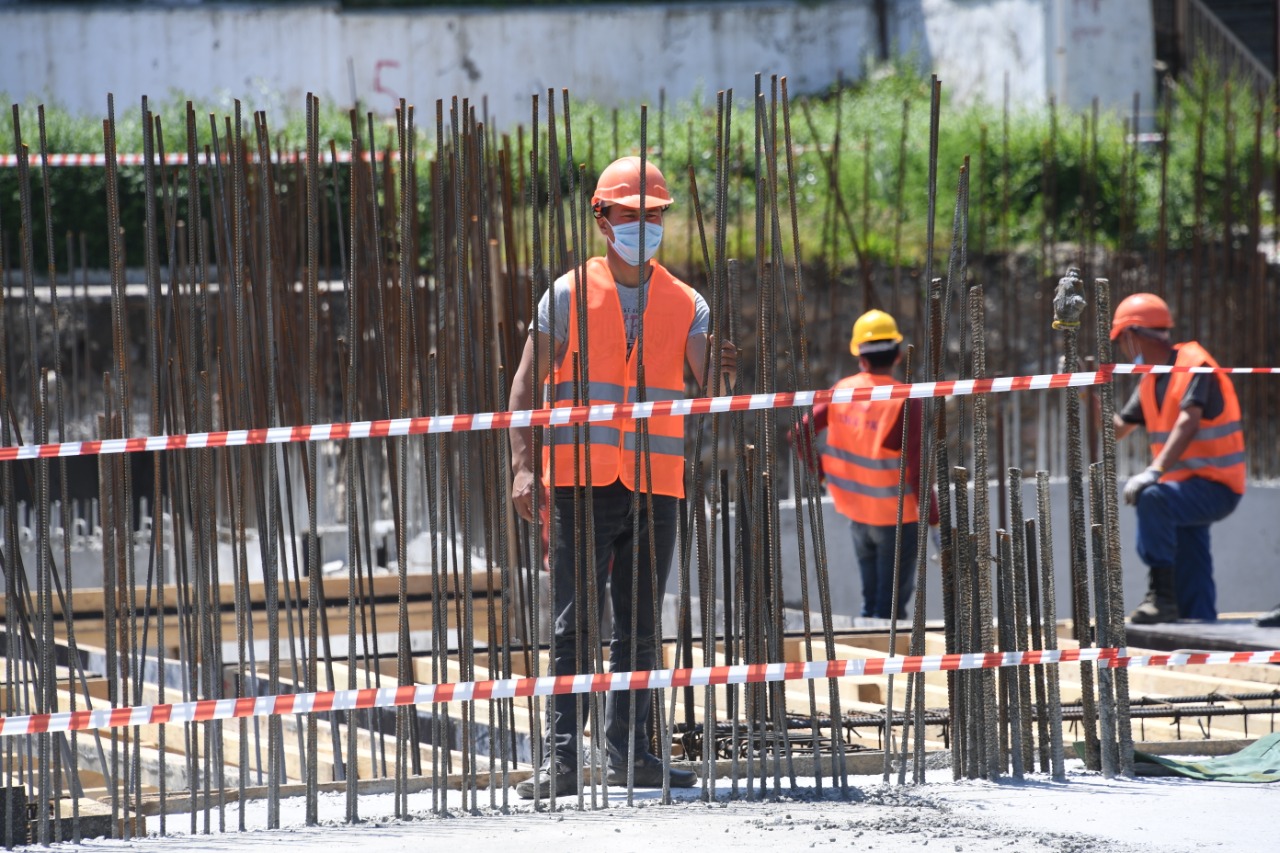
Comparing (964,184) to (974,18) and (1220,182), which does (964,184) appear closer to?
(1220,182)

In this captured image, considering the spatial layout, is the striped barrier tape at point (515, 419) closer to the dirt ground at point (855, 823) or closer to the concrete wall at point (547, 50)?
the dirt ground at point (855, 823)

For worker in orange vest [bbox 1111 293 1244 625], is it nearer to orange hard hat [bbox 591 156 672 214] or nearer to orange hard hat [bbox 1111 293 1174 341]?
orange hard hat [bbox 1111 293 1174 341]

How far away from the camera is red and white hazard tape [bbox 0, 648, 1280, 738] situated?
3621mm

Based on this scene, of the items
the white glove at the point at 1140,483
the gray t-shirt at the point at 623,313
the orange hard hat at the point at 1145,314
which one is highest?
the orange hard hat at the point at 1145,314

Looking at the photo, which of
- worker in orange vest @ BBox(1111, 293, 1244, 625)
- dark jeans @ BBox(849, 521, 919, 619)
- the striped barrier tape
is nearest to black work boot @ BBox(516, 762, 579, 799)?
the striped barrier tape

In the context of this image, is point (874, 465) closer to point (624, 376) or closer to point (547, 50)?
point (624, 376)

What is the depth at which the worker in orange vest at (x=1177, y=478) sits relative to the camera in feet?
23.8

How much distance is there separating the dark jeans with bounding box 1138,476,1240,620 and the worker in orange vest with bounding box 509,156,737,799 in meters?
3.71

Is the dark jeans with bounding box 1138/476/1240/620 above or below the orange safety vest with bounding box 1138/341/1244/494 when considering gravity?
below

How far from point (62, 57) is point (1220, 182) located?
36.4ft

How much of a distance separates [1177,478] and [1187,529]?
244mm

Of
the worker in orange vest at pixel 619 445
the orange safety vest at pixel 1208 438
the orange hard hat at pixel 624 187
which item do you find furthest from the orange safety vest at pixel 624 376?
the orange safety vest at pixel 1208 438

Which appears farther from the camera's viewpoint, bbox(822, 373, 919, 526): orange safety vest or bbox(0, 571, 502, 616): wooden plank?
bbox(822, 373, 919, 526): orange safety vest

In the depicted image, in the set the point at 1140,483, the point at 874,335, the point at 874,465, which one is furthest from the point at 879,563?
the point at 1140,483
